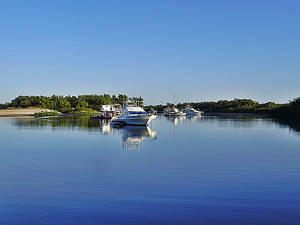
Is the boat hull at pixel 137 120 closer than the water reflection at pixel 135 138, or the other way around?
the water reflection at pixel 135 138

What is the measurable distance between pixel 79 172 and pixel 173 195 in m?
8.21

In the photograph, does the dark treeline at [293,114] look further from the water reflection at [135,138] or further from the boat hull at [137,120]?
the water reflection at [135,138]

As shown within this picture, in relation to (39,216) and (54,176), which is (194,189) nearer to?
(39,216)

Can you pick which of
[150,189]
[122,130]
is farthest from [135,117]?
[150,189]

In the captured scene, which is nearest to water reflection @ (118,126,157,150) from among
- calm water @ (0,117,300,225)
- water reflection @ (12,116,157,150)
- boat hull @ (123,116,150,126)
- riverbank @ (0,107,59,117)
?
water reflection @ (12,116,157,150)

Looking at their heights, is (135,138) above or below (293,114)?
below

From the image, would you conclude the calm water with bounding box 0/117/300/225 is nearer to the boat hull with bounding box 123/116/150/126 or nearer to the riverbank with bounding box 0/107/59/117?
the boat hull with bounding box 123/116/150/126

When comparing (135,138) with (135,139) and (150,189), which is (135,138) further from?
(150,189)

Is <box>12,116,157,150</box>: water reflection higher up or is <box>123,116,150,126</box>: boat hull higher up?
<box>123,116,150,126</box>: boat hull

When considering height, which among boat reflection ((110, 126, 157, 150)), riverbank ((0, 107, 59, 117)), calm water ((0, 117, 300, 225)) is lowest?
calm water ((0, 117, 300, 225))

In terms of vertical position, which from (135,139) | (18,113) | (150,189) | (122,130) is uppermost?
(18,113)

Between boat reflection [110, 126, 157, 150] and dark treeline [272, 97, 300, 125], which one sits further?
dark treeline [272, 97, 300, 125]

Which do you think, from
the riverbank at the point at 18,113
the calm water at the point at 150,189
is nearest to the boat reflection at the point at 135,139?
the calm water at the point at 150,189

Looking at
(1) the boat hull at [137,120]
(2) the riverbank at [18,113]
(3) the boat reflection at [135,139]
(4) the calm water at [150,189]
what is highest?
(2) the riverbank at [18,113]
